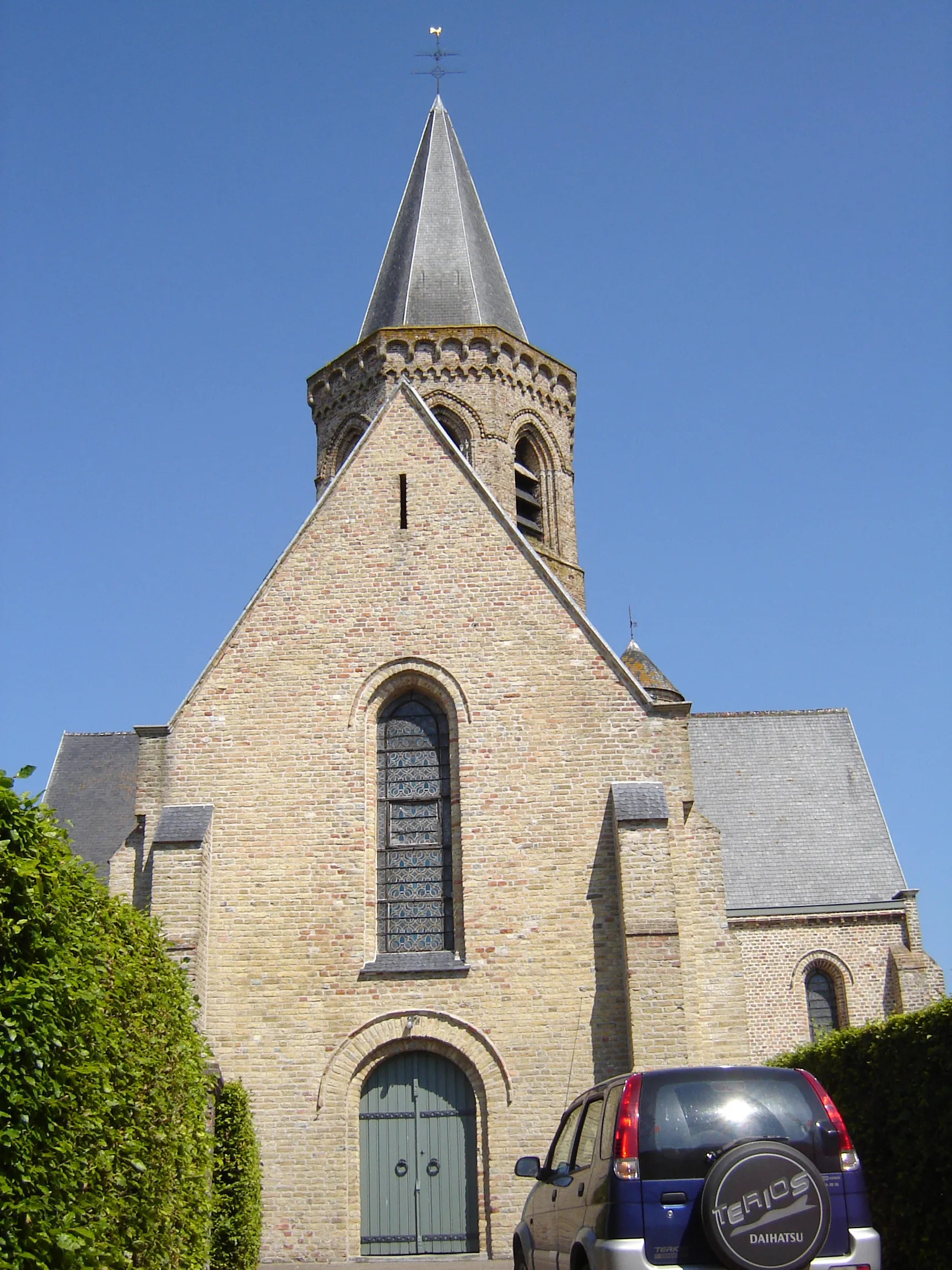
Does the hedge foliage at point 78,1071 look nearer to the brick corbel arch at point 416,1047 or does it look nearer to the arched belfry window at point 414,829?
the brick corbel arch at point 416,1047

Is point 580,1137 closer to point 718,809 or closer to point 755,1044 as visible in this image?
point 755,1044

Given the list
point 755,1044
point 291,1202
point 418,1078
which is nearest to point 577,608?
point 418,1078

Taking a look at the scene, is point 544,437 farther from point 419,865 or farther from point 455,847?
point 419,865

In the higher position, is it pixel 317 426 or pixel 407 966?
pixel 317 426

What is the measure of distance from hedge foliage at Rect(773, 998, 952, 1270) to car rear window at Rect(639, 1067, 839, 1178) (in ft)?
6.86

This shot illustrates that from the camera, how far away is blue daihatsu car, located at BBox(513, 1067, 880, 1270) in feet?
19.8

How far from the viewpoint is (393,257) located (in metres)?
25.2

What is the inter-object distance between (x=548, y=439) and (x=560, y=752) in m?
9.86

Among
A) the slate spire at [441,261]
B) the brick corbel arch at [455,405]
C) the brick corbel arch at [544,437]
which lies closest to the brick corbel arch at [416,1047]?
the brick corbel arch at [455,405]

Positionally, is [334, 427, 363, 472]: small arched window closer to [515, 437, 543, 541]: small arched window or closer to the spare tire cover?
[515, 437, 543, 541]: small arched window

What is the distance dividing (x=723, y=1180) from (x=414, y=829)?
8891 millimetres

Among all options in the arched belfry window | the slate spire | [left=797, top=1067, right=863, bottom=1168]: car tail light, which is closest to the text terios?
[left=797, top=1067, right=863, bottom=1168]: car tail light

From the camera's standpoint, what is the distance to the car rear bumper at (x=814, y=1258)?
612 cm

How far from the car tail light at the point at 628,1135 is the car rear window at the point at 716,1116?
0.09 ft
